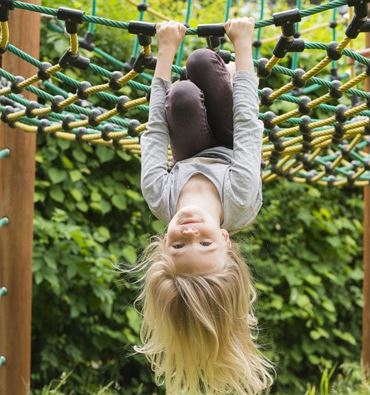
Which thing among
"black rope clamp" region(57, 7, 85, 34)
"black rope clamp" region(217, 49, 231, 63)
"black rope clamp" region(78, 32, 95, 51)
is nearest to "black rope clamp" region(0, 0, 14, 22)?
"black rope clamp" region(57, 7, 85, 34)

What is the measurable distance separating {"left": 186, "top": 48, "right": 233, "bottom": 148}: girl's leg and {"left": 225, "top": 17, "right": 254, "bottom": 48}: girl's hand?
0.13 m

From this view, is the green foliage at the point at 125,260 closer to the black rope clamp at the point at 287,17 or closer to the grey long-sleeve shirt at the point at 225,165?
the grey long-sleeve shirt at the point at 225,165

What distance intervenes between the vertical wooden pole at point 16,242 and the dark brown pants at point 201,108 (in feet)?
3.55

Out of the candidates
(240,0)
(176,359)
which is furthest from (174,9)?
(176,359)

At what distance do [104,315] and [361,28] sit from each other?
2.48 m

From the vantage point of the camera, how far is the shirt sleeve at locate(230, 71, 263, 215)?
7.26ft

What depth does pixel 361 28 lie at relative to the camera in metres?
2.32

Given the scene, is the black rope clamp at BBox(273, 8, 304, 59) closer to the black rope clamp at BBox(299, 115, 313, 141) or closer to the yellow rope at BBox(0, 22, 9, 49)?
the black rope clamp at BBox(299, 115, 313, 141)

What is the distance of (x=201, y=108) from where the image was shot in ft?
7.61

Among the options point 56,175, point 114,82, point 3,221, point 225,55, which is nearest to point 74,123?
point 114,82

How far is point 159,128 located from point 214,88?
0.17 meters

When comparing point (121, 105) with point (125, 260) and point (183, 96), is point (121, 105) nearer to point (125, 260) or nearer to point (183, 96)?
point (183, 96)

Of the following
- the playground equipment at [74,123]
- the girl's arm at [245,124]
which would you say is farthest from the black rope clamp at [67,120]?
the girl's arm at [245,124]

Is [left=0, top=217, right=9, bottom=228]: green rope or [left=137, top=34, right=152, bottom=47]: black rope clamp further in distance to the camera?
[left=0, top=217, right=9, bottom=228]: green rope
